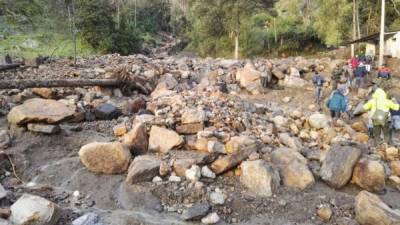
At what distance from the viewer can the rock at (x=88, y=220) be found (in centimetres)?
693

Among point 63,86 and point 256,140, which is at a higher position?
point 63,86

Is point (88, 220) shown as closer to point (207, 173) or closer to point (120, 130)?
point (207, 173)

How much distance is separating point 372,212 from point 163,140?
4.78 m

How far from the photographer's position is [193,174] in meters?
8.35

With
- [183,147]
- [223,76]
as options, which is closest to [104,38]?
[223,76]

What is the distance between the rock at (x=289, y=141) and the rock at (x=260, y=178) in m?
1.91

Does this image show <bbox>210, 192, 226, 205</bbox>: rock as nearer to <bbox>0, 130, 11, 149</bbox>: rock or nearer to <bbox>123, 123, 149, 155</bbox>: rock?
<bbox>123, 123, 149, 155</bbox>: rock

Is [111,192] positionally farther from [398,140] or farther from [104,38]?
[104,38]

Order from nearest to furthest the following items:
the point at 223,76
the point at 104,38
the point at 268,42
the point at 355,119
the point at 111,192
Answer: the point at 111,192 → the point at 355,119 → the point at 223,76 → the point at 104,38 → the point at 268,42

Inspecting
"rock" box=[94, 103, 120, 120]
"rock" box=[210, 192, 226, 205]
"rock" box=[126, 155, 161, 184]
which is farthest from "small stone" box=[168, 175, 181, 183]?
"rock" box=[94, 103, 120, 120]

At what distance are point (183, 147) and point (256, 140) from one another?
1.81m

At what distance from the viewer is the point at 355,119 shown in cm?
1406

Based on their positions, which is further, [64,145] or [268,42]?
[268,42]

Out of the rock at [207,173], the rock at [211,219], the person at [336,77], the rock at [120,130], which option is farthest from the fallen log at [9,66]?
the rock at [211,219]
